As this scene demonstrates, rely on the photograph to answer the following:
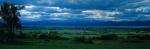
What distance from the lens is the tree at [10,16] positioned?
5688 mm

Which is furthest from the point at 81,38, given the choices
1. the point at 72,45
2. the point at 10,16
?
the point at 10,16

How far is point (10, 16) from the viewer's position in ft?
18.6

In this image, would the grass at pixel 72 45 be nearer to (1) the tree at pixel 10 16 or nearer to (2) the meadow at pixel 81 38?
(2) the meadow at pixel 81 38

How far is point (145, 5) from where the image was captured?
18.8ft

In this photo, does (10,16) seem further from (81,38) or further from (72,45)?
(81,38)

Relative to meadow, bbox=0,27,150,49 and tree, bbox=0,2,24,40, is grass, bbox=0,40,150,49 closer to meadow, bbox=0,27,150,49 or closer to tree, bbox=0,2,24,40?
meadow, bbox=0,27,150,49

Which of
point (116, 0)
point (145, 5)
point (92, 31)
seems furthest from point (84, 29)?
point (145, 5)

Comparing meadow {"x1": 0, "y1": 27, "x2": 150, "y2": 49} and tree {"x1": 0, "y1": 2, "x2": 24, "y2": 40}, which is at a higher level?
tree {"x1": 0, "y1": 2, "x2": 24, "y2": 40}

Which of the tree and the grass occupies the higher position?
the tree

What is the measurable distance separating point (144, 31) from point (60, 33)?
61.9 inches

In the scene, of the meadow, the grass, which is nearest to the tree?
the meadow

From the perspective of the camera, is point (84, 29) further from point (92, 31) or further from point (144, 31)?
point (144, 31)

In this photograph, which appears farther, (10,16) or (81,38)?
(81,38)

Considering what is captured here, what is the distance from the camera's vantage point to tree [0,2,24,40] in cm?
569
